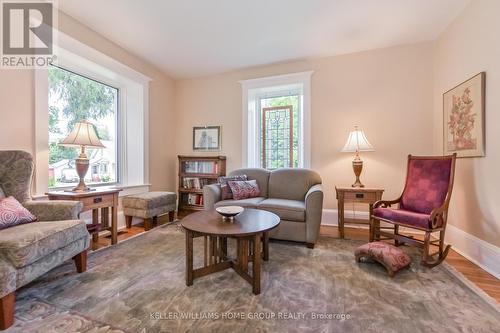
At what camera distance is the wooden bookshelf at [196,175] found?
4023mm

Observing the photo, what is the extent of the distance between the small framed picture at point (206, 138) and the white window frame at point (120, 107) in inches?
35.1

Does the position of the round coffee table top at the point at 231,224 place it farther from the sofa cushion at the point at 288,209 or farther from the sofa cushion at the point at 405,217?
the sofa cushion at the point at 405,217

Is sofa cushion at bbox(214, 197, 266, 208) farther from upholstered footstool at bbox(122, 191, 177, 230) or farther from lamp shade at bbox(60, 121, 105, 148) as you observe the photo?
lamp shade at bbox(60, 121, 105, 148)

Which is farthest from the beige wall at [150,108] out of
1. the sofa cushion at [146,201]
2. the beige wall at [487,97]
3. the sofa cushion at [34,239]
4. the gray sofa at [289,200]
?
the beige wall at [487,97]

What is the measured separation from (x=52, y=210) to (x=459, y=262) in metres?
3.72

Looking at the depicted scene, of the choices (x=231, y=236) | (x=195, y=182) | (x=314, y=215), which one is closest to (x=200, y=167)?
(x=195, y=182)

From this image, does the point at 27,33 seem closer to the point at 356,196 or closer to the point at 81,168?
the point at 81,168

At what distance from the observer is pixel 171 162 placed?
4.43 m

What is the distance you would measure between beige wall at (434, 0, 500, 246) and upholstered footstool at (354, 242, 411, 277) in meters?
0.85

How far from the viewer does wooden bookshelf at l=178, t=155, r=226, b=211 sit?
4.02 metres

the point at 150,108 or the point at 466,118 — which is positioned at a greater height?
the point at 150,108

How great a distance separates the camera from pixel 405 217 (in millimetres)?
2250

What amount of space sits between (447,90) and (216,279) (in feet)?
11.0

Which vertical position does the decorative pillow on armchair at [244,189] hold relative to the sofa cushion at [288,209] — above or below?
above
